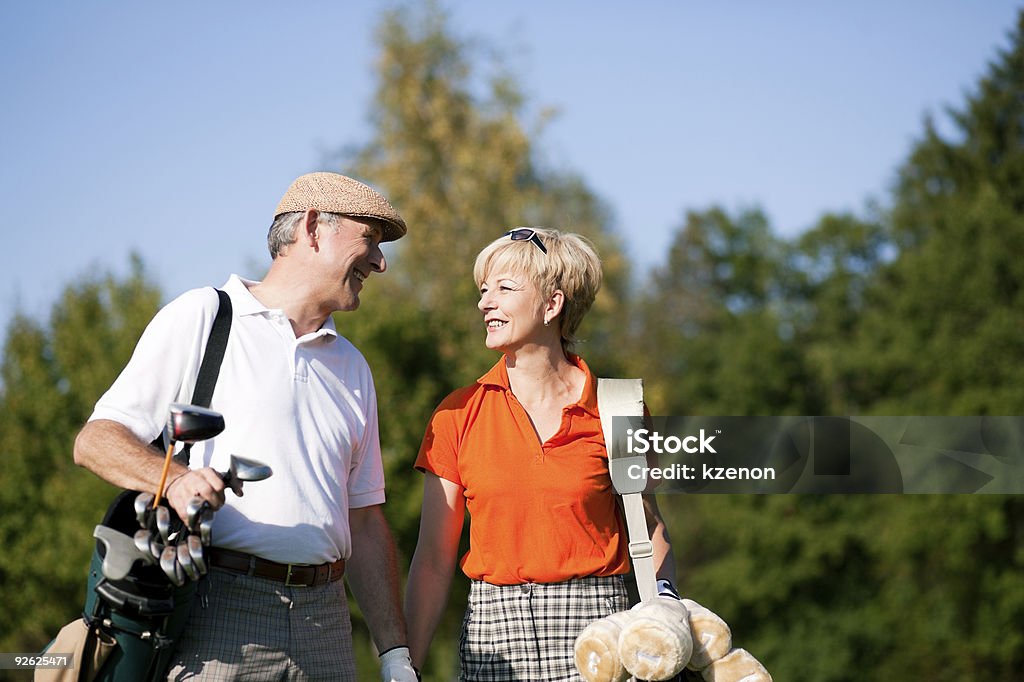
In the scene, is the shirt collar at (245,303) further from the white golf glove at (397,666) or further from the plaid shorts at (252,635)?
the white golf glove at (397,666)

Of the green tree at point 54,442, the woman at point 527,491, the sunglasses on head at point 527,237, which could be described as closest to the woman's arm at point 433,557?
the woman at point 527,491

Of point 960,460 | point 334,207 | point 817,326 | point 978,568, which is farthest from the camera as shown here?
point 817,326

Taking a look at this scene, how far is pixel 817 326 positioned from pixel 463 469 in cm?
3675

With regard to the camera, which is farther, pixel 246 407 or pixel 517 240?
pixel 517 240

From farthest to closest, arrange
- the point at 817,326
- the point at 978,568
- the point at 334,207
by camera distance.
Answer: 1. the point at 817,326
2. the point at 978,568
3. the point at 334,207

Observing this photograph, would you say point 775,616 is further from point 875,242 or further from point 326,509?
point 326,509

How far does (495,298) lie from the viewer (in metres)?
4.59

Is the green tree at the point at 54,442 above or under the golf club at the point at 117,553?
above

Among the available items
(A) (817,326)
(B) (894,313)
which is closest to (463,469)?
(B) (894,313)

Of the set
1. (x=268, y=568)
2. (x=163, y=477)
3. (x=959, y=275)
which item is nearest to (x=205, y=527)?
(x=163, y=477)

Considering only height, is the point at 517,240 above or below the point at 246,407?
above

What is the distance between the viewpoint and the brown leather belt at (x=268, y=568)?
3.68 meters

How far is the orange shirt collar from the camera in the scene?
14.8 feet

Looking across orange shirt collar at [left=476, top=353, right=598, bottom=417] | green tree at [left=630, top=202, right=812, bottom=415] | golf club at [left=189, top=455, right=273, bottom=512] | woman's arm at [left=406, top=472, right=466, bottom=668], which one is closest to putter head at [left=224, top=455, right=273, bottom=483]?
golf club at [left=189, top=455, right=273, bottom=512]
